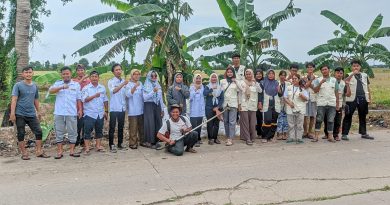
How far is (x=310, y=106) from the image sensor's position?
905cm

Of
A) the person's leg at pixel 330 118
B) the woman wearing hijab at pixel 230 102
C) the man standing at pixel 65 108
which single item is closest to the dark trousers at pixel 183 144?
the woman wearing hijab at pixel 230 102

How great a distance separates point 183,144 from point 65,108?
87.7 inches

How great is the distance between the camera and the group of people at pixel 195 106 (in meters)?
7.37

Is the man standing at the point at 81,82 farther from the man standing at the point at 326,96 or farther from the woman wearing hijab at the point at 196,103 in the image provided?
the man standing at the point at 326,96

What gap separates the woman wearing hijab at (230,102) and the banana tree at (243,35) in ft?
7.04

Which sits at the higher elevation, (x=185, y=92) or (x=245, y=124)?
(x=185, y=92)

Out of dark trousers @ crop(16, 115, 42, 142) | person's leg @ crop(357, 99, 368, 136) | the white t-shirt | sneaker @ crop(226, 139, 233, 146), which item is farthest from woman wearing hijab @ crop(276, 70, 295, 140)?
dark trousers @ crop(16, 115, 42, 142)

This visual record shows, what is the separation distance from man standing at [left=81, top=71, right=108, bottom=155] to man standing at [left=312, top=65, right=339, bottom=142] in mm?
4445

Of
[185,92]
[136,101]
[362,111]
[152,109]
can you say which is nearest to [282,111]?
[362,111]

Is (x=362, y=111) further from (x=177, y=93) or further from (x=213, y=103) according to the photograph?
(x=177, y=93)

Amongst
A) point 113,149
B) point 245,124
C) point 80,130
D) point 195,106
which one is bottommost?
point 113,149

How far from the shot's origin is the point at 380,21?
13.3 m

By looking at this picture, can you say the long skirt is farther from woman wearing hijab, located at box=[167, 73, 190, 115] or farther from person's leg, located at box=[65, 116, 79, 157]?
person's leg, located at box=[65, 116, 79, 157]

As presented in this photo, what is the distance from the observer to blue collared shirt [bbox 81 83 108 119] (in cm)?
752
